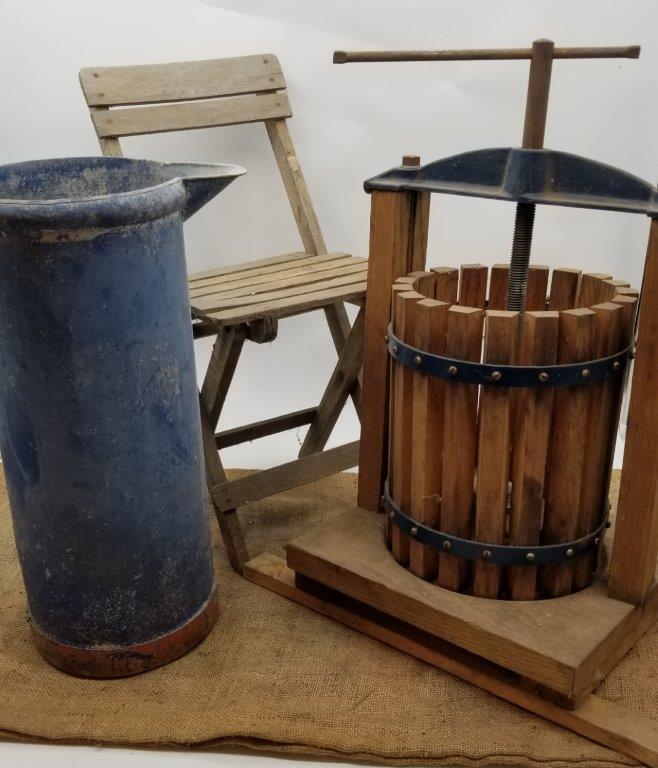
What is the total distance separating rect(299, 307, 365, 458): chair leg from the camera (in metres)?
3.22

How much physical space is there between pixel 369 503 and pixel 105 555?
0.86m

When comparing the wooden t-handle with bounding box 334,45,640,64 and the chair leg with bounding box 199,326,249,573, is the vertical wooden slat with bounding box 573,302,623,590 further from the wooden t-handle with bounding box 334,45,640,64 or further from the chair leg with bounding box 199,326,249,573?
the chair leg with bounding box 199,326,249,573

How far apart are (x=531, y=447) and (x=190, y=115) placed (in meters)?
1.86

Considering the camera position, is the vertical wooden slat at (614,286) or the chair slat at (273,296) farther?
the chair slat at (273,296)

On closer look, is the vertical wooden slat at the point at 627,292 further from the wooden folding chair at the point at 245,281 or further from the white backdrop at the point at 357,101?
the white backdrop at the point at 357,101

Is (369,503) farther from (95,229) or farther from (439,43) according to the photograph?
(439,43)

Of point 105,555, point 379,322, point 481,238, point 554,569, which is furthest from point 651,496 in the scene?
point 481,238

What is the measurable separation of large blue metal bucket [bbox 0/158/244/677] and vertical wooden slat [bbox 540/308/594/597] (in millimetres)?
908

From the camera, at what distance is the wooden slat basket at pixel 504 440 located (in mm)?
2285

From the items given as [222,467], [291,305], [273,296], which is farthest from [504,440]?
[222,467]

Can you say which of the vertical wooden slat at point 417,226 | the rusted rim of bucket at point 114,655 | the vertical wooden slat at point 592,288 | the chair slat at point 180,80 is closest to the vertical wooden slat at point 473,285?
the vertical wooden slat at point 417,226

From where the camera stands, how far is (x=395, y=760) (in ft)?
7.39

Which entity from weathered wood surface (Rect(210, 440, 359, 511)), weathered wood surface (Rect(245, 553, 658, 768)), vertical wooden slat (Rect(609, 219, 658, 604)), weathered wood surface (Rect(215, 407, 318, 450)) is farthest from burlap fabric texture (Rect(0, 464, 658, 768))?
weathered wood surface (Rect(215, 407, 318, 450))

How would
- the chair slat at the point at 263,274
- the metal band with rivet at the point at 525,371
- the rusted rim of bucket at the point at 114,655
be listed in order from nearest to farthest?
1. the metal band with rivet at the point at 525,371
2. the rusted rim of bucket at the point at 114,655
3. the chair slat at the point at 263,274
